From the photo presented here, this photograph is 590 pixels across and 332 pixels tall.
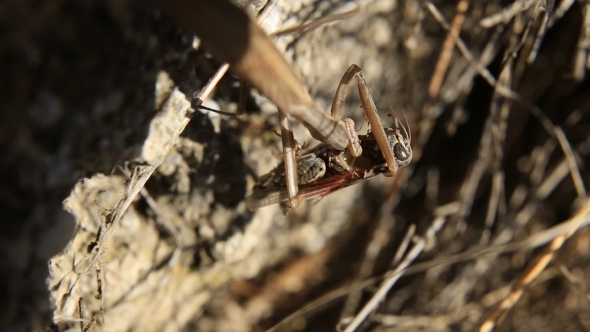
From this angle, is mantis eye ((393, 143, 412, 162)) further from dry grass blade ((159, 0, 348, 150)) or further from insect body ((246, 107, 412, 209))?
dry grass blade ((159, 0, 348, 150))

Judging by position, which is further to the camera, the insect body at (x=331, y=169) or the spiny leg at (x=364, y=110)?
the insect body at (x=331, y=169)

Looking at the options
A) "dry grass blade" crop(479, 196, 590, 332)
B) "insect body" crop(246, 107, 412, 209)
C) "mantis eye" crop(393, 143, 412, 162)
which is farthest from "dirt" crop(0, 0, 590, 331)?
"mantis eye" crop(393, 143, 412, 162)

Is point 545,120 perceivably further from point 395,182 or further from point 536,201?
point 395,182

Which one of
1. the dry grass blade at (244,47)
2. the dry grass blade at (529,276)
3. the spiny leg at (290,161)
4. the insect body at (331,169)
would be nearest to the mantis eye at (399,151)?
the insect body at (331,169)

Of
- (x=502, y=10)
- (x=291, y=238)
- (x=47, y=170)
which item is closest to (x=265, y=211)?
(x=291, y=238)

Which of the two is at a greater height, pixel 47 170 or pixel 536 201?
pixel 536 201

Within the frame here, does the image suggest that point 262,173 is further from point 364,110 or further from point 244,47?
point 244,47

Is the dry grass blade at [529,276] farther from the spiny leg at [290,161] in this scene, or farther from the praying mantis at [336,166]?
the spiny leg at [290,161]
